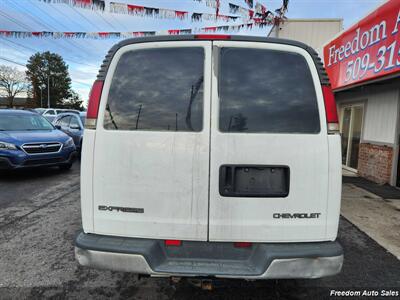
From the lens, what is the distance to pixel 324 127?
6.66ft

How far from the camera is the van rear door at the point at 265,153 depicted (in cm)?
198

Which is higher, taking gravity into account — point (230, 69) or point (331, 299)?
point (230, 69)

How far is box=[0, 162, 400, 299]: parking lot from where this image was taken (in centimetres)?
263

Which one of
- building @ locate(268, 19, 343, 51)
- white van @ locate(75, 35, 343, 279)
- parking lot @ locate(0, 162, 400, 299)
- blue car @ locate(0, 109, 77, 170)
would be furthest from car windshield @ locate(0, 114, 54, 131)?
building @ locate(268, 19, 343, 51)

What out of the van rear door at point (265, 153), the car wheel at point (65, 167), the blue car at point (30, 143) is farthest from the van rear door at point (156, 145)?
the car wheel at point (65, 167)

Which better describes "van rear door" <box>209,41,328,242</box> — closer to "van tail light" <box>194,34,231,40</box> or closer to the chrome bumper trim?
"van tail light" <box>194,34,231,40</box>

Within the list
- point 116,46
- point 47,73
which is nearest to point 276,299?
point 116,46

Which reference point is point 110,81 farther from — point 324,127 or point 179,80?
point 324,127

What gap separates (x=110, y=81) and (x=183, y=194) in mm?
1009

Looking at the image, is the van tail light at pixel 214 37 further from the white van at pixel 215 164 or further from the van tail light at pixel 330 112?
the van tail light at pixel 330 112

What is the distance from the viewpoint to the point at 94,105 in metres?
2.13

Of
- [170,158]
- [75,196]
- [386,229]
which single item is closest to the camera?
[170,158]

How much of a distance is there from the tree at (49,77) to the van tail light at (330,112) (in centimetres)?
7267

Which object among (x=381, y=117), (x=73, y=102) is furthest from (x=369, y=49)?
(x=73, y=102)
